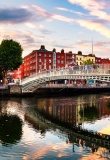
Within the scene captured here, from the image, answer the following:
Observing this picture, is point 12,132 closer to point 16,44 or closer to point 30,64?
point 16,44

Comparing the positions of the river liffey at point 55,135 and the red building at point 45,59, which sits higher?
the red building at point 45,59

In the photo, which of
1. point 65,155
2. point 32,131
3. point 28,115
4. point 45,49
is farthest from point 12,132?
point 45,49

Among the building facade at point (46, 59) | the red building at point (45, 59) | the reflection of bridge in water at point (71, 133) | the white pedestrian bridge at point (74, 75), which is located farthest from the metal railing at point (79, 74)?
the red building at point (45, 59)

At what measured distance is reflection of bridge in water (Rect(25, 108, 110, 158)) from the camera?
21922 millimetres

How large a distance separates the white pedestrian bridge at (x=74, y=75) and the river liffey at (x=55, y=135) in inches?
167

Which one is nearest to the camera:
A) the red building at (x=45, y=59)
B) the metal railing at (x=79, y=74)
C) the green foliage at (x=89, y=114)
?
the green foliage at (x=89, y=114)

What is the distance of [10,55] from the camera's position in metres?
65.8

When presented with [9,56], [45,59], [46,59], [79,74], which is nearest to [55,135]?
[79,74]

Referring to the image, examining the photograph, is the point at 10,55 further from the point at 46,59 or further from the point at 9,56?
the point at 46,59

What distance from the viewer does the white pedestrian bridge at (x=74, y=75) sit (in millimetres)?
36722

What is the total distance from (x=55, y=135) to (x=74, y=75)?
65.1 feet

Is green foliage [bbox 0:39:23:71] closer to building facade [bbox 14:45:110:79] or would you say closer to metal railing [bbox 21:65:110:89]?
metal railing [bbox 21:65:110:89]

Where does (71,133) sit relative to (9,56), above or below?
below

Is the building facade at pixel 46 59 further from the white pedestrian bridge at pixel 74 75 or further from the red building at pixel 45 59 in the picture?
the white pedestrian bridge at pixel 74 75
